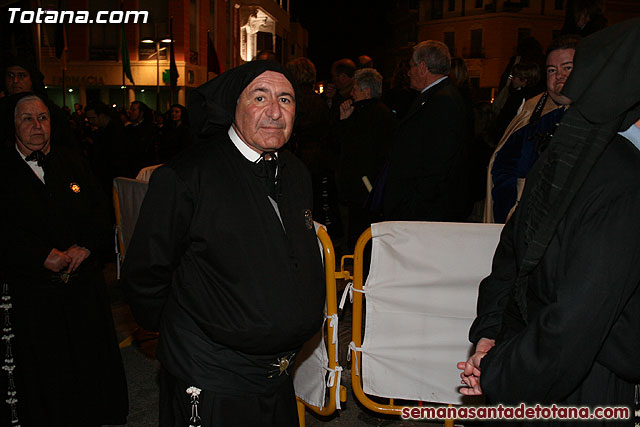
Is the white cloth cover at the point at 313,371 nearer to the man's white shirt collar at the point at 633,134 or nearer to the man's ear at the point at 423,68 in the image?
the man's white shirt collar at the point at 633,134

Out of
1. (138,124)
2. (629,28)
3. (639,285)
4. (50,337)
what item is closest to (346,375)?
(50,337)

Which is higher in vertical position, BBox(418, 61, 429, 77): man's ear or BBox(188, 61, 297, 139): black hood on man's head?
BBox(418, 61, 429, 77): man's ear

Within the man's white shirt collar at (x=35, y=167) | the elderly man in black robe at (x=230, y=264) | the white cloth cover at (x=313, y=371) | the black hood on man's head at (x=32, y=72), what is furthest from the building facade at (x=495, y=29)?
the elderly man in black robe at (x=230, y=264)

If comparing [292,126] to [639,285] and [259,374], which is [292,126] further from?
[639,285]

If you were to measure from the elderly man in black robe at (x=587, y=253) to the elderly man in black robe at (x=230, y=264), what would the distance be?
3.10 ft

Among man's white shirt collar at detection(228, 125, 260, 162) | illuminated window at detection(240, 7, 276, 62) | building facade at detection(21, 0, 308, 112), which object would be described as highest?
illuminated window at detection(240, 7, 276, 62)

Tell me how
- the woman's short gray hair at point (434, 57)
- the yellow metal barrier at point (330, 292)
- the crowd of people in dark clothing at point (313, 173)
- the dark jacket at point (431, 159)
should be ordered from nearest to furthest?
1. the yellow metal barrier at point (330, 292)
2. the crowd of people in dark clothing at point (313, 173)
3. the dark jacket at point (431, 159)
4. the woman's short gray hair at point (434, 57)

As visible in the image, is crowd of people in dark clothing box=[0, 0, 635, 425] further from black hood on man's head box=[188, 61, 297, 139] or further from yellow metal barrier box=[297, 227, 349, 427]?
yellow metal barrier box=[297, 227, 349, 427]

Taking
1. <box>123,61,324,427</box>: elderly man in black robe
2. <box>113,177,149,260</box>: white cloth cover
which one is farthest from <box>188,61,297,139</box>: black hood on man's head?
<box>113,177,149,260</box>: white cloth cover

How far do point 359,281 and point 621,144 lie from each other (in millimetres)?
2203

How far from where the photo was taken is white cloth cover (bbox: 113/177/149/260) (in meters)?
5.24

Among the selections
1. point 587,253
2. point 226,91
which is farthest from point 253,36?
point 587,253

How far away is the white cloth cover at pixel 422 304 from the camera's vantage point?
365cm

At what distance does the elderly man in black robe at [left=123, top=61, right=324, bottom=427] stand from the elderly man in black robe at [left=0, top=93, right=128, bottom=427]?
55.8 inches
